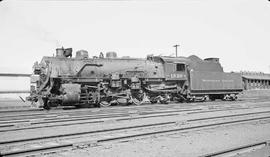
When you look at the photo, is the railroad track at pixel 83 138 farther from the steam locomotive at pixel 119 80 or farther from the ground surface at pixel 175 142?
the steam locomotive at pixel 119 80

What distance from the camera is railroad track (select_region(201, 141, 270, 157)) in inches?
251

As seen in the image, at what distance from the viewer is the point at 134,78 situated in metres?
19.6

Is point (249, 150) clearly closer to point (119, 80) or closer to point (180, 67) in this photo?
point (119, 80)

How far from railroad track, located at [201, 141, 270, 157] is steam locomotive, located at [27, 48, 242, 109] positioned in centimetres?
1111

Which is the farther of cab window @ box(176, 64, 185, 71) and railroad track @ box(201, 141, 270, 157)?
cab window @ box(176, 64, 185, 71)

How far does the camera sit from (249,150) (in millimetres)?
6949

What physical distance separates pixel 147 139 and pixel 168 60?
562 inches

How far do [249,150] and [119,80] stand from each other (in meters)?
12.8

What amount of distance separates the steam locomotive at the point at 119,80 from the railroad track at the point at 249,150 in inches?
437

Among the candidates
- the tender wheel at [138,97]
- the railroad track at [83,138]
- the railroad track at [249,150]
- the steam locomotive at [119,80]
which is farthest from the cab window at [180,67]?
the railroad track at [249,150]

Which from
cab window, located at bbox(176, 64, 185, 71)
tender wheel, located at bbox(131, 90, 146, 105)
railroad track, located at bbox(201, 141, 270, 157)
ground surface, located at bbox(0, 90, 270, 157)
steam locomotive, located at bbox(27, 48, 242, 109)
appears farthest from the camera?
cab window, located at bbox(176, 64, 185, 71)

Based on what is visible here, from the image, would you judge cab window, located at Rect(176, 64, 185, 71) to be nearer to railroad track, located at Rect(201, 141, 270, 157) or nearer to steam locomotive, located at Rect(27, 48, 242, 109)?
steam locomotive, located at Rect(27, 48, 242, 109)

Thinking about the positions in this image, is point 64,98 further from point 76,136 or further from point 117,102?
point 76,136

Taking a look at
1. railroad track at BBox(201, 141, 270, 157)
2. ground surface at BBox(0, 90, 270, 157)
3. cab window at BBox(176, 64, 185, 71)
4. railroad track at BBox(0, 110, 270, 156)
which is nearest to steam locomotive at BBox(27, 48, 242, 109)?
cab window at BBox(176, 64, 185, 71)
